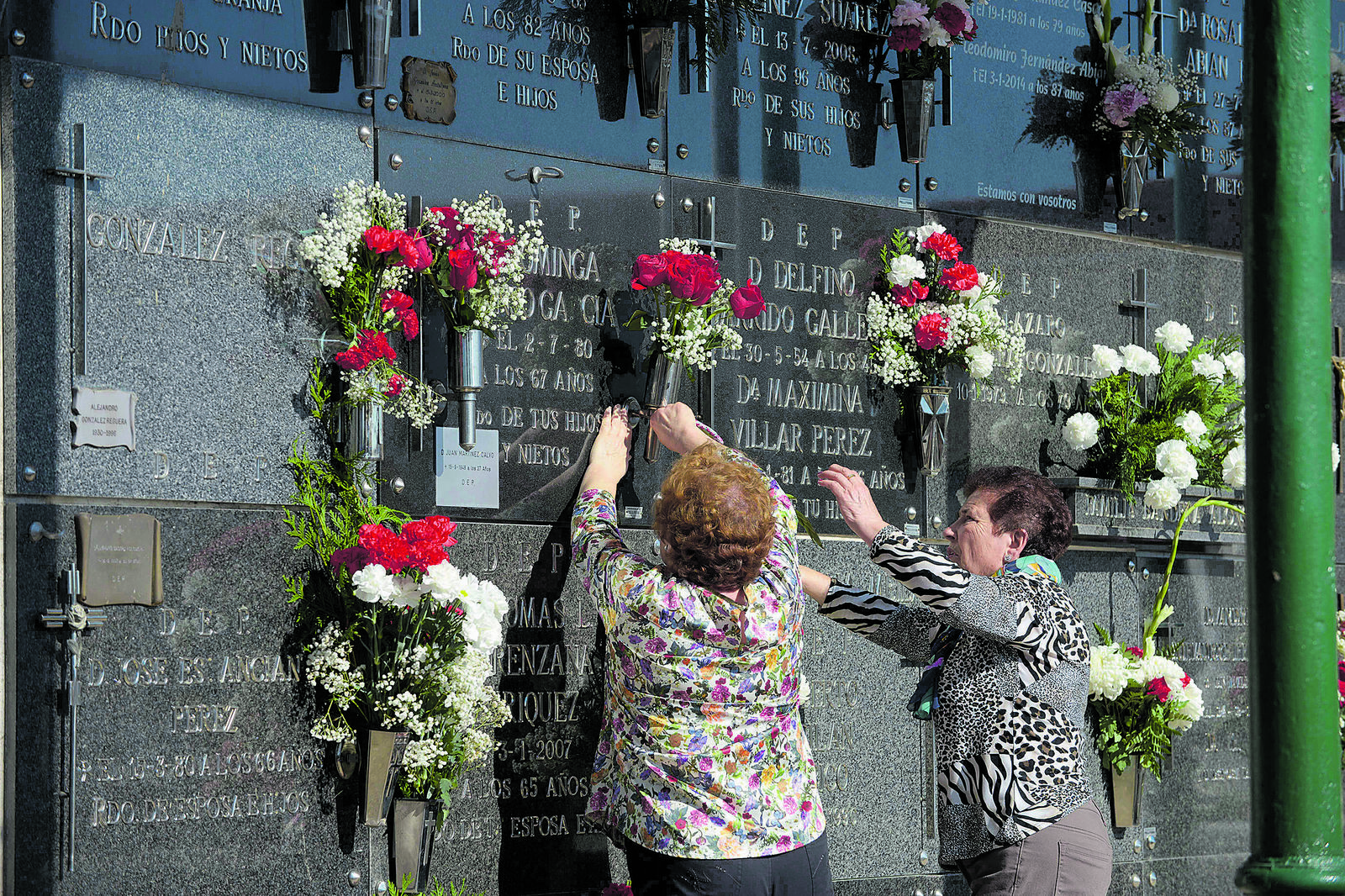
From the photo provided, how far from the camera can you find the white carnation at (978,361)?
593cm

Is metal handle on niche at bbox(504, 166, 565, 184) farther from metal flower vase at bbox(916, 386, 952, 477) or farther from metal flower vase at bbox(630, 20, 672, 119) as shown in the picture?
metal flower vase at bbox(916, 386, 952, 477)

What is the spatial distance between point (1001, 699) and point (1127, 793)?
2469 mm

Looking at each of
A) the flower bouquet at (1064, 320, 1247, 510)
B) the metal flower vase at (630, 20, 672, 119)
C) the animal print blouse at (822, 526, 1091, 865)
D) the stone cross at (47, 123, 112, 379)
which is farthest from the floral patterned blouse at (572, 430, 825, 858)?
the flower bouquet at (1064, 320, 1247, 510)

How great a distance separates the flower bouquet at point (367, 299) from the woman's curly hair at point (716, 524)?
1260mm

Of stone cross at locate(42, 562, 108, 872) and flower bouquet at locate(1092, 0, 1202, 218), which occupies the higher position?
flower bouquet at locate(1092, 0, 1202, 218)

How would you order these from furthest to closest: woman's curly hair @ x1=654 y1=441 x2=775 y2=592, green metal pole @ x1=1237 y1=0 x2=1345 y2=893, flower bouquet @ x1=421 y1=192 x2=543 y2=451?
flower bouquet @ x1=421 y1=192 x2=543 y2=451 → woman's curly hair @ x1=654 y1=441 x2=775 y2=592 → green metal pole @ x1=1237 y1=0 x2=1345 y2=893

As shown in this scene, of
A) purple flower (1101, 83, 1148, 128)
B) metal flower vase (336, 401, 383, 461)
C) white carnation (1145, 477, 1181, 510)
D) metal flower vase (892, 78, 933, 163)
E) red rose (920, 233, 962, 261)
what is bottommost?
white carnation (1145, 477, 1181, 510)

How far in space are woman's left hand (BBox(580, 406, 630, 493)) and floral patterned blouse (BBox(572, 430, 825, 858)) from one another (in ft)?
2.59

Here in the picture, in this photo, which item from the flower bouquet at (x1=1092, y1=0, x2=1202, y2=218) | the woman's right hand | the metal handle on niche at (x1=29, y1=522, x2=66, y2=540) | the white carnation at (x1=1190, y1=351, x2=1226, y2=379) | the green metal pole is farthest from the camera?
the flower bouquet at (x1=1092, y1=0, x2=1202, y2=218)

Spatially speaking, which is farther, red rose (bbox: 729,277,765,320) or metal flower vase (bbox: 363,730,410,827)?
red rose (bbox: 729,277,765,320)

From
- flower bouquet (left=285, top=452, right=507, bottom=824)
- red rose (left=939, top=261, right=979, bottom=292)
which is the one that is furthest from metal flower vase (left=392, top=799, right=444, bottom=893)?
red rose (left=939, top=261, right=979, bottom=292)

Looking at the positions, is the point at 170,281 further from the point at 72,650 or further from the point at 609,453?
the point at 609,453

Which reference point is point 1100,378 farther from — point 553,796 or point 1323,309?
point 1323,309

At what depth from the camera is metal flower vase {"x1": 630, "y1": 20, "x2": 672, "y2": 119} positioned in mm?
5449
